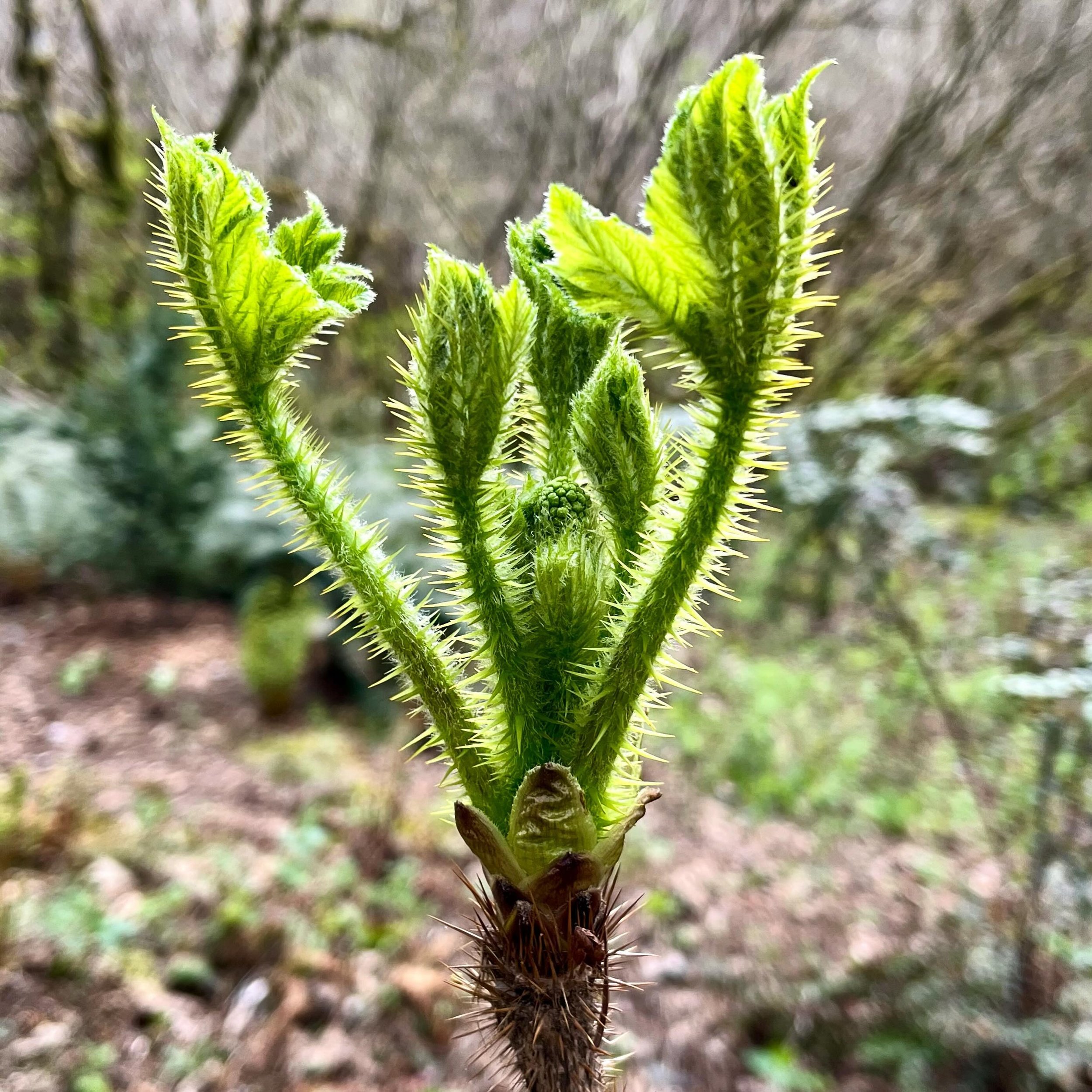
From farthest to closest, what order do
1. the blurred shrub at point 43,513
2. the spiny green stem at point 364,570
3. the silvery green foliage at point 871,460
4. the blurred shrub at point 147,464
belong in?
the blurred shrub at point 43,513, the blurred shrub at point 147,464, the silvery green foliage at point 871,460, the spiny green stem at point 364,570

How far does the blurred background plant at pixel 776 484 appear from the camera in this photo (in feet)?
8.48

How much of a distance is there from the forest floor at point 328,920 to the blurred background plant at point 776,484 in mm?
26

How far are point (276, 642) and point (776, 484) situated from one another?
3.06 meters

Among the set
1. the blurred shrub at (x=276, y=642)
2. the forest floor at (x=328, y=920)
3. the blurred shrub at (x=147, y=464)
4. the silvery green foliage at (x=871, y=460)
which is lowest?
the forest floor at (x=328, y=920)

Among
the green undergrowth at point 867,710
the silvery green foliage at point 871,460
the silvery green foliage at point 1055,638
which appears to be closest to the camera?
the silvery green foliage at point 1055,638

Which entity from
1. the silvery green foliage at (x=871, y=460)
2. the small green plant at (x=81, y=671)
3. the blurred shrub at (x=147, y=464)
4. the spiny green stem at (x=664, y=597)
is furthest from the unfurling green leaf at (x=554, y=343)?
the blurred shrub at (x=147, y=464)

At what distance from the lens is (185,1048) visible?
90.1 inches

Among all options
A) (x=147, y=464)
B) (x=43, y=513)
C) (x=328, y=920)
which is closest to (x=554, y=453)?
(x=328, y=920)

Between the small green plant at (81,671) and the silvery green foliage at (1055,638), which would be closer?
the silvery green foliage at (1055,638)

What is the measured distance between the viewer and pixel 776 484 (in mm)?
4559

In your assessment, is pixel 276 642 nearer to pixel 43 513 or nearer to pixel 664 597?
pixel 43 513

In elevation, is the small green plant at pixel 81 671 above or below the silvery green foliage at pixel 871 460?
below

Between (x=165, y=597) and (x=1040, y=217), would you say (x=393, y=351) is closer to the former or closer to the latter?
(x=165, y=597)

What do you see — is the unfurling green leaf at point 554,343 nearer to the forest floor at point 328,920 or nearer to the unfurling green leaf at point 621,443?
the unfurling green leaf at point 621,443
